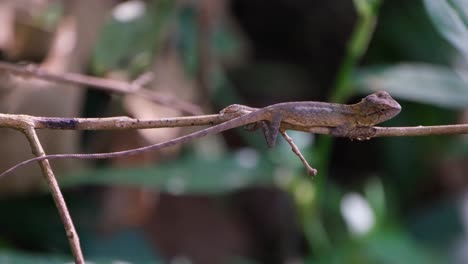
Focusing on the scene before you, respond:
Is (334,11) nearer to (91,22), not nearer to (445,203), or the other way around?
(445,203)

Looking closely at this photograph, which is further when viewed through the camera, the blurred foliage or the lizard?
the blurred foliage

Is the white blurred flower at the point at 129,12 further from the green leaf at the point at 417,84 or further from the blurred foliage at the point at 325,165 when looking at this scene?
the green leaf at the point at 417,84

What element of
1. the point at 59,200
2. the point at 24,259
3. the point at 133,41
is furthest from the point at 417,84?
the point at 59,200

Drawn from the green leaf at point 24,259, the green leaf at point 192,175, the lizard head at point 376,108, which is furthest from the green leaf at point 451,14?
the green leaf at point 192,175

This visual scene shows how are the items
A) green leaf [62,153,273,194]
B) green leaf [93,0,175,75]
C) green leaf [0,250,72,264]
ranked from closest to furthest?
green leaf [0,250,72,264]
green leaf [93,0,175,75]
green leaf [62,153,273,194]

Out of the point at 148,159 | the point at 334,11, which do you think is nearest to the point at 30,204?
the point at 148,159

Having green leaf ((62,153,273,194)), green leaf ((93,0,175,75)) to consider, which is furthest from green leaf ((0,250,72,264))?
green leaf ((93,0,175,75))

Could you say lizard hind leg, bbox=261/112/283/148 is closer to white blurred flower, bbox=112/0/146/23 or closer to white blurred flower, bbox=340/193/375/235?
white blurred flower, bbox=112/0/146/23
